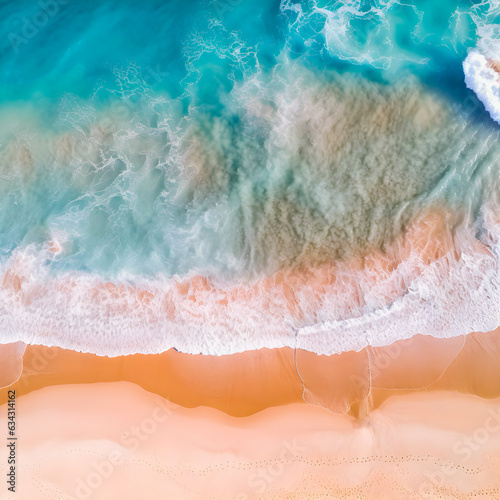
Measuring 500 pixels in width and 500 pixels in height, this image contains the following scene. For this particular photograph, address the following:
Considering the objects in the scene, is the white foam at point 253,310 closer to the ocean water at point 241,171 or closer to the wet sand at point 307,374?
the ocean water at point 241,171

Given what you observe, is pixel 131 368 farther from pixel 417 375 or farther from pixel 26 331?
pixel 417 375

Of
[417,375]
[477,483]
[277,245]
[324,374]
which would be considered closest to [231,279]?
Answer: [277,245]

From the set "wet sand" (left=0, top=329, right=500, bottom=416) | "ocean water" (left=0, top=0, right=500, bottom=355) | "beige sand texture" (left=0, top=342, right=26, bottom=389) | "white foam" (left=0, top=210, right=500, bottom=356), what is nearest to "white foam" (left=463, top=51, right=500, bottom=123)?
"ocean water" (left=0, top=0, right=500, bottom=355)

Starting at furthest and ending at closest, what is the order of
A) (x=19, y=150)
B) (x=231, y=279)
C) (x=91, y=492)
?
(x=19, y=150) → (x=231, y=279) → (x=91, y=492)

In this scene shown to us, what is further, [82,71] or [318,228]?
[82,71]

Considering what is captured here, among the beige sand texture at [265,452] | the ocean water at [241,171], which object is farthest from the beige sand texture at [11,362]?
the beige sand texture at [265,452]

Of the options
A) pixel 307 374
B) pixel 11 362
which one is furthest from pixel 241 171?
pixel 11 362
